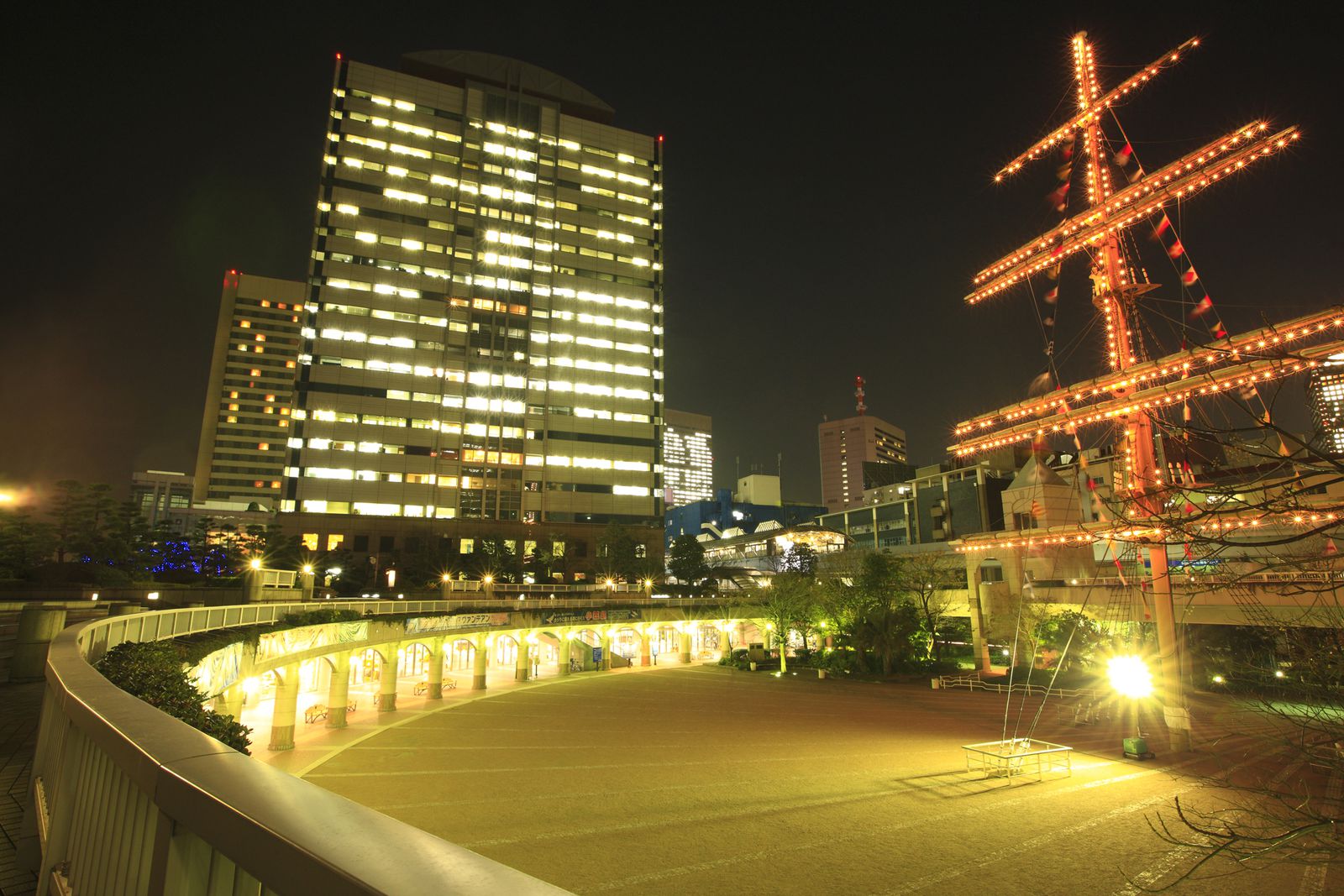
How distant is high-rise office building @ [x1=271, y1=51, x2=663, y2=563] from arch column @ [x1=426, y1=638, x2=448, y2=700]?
39033 mm

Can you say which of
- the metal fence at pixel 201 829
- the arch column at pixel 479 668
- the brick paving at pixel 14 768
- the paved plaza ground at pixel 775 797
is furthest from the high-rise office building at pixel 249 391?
the metal fence at pixel 201 829

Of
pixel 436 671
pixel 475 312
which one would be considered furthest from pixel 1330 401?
pixel 475 312

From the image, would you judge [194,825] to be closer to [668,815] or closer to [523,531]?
[668,815]

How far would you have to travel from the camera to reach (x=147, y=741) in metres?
2.34

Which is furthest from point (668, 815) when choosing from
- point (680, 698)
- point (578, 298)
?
point (578, 298)

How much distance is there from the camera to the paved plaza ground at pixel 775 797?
498 inches

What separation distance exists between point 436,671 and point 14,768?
96.5 feet

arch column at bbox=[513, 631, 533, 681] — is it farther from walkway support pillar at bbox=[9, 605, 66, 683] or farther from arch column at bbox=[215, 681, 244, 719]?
walkway support pillar at bbox=[9, 605, 66, 683]

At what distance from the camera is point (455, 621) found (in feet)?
122

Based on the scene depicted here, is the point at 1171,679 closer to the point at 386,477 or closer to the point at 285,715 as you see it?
the point at 285,715

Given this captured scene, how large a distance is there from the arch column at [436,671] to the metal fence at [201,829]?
113ft

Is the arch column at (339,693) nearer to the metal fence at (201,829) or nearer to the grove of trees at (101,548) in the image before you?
the grove of trees at (101,548)

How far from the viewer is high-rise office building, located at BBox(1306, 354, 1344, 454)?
524cm

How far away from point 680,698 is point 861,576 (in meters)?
17.6
